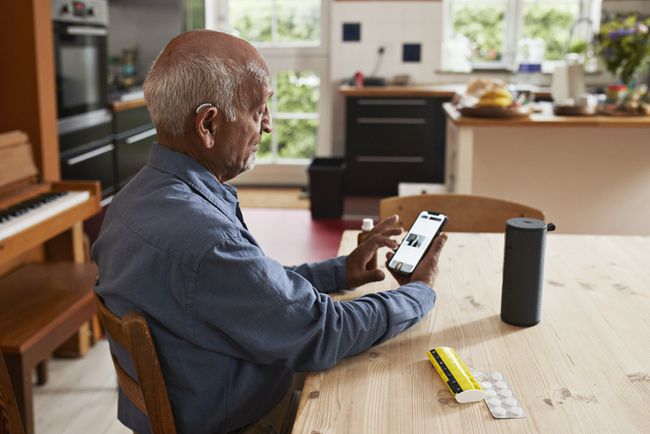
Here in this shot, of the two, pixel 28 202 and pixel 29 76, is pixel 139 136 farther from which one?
pixel 28 202

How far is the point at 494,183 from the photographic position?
12.8ft

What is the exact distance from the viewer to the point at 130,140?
4750 mm

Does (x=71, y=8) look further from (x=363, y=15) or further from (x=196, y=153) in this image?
(x=363, y=15)

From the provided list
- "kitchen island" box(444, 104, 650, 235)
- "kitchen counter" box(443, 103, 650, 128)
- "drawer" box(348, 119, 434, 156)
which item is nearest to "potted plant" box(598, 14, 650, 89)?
"kitchen island" box(444, 104, 650, 235)

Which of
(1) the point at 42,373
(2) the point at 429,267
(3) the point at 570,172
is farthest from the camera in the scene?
(3) the point at 570,172

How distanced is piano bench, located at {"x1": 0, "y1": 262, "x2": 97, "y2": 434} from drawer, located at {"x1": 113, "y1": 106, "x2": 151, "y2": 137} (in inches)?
63.8

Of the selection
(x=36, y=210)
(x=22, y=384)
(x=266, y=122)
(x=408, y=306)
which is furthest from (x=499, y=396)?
(x=36, y=210)

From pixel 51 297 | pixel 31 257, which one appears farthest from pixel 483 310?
pixel 31 257

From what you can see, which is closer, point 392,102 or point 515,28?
point 392,102

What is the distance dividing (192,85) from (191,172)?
15cm

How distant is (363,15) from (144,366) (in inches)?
224

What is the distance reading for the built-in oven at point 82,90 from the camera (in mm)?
3719

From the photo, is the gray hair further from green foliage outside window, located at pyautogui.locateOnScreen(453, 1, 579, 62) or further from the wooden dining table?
green foliage outside window, located at pyautogui.locateOnScreen(453, 1, 579, 62)

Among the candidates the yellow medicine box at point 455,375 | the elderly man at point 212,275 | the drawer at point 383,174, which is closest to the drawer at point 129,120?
the drawer at point 383,174
